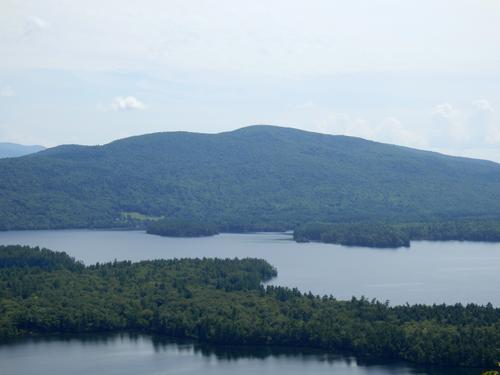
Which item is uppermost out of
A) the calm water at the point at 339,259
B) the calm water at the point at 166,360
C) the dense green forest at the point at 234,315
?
the calm water at the point at 339,259

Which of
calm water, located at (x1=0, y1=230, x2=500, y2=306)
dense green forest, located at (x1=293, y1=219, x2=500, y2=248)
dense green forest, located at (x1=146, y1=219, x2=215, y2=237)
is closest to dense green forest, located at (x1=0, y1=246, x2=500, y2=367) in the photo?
calm water, located at (x1=0, y1=230, x2=500, y2=306)

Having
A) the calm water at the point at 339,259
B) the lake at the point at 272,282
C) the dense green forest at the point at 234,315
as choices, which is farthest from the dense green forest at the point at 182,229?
the dense green forest at the point at 234,315

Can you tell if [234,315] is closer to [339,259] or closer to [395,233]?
[339,259]

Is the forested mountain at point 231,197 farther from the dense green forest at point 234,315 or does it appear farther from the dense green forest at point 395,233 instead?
the dense green forest at point 234,315

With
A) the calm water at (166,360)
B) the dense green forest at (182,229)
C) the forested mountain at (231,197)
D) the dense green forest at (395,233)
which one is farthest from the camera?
the forested mountain at (231,197)

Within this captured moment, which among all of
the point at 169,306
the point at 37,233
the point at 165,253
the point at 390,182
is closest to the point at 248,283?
the point at 169,306

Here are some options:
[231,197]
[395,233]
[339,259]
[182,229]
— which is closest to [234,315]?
[339,259]
